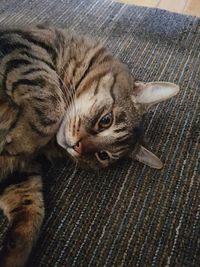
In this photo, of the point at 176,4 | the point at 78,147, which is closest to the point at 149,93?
the point at 78,147

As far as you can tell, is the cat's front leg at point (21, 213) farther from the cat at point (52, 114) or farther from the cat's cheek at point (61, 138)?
the cat's cheek at point (61, 138)

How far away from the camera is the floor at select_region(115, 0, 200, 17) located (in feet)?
8.03

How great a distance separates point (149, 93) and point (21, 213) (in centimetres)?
56

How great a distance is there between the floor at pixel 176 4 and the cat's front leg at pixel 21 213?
5.15 ft

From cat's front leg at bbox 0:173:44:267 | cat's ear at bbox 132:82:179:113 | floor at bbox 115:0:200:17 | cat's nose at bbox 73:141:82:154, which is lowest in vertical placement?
floor at bbox 115:0:200:17

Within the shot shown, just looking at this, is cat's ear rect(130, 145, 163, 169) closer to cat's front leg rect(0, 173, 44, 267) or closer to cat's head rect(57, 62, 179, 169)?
cat's head rect(57, 62, 179, 169)

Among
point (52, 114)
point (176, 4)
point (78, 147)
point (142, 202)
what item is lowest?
point (176, 4)

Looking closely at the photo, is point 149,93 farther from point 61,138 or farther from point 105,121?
point 61,138

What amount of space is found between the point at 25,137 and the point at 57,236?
A: 11.7 inches

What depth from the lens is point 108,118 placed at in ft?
4.15

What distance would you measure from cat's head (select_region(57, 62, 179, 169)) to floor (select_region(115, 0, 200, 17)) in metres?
1.23

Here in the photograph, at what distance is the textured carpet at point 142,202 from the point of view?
1.10 metres

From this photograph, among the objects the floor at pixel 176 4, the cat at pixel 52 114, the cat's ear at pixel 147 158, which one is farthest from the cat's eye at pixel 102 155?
the floor at pixel 176 4

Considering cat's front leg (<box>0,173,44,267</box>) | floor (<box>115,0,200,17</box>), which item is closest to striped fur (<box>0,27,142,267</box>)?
cat's front leg (<box>0,173,44,267</box>)
